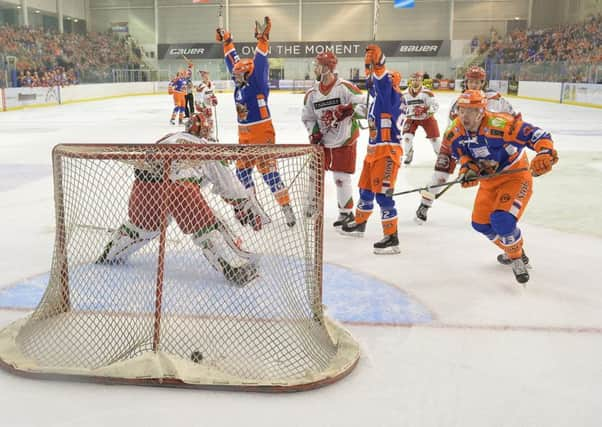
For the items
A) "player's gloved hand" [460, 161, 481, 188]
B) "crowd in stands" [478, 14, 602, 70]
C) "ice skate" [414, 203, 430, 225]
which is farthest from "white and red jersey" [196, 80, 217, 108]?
"crowd in stands" [478, 14, 602, 70]

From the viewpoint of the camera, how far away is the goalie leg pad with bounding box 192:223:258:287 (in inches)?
126

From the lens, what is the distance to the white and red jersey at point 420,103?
24.4ft

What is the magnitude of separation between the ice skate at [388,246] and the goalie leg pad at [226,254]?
45.1 inches

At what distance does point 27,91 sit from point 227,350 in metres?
18.1

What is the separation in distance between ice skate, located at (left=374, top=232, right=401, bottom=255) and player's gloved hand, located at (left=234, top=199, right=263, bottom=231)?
3.58 feet

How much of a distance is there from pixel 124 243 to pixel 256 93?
6.35 ft

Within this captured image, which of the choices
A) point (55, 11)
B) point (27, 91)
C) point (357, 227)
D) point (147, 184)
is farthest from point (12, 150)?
point (55, 11)

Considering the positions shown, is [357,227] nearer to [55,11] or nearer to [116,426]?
[116,426]

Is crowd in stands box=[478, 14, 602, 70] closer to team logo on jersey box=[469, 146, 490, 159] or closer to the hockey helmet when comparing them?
the hockey helmet

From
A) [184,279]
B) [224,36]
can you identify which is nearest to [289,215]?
[184,279]

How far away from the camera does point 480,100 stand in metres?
3.22

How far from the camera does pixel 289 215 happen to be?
2.86 meters

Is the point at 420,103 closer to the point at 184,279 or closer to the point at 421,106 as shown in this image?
the point at 421,106

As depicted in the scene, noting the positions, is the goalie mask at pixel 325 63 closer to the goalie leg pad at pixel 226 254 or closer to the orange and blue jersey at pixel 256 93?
the orange and blue jersey at pixel 256 93
